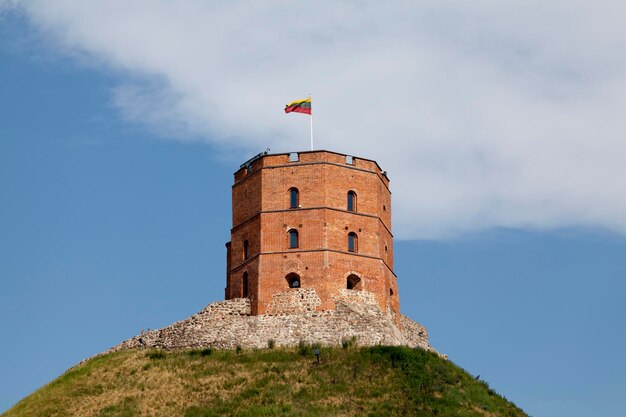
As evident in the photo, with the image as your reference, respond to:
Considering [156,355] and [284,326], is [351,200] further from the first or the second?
[156,355]

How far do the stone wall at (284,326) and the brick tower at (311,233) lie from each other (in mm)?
462

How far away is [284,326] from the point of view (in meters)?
60.9

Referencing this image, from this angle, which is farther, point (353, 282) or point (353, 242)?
point (353, 242)

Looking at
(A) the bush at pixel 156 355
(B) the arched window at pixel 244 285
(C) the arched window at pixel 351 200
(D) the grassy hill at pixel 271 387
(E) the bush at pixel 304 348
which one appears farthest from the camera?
(C) the arched window at pixel 351 200

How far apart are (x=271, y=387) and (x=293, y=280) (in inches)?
338

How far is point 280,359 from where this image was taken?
58406 mm

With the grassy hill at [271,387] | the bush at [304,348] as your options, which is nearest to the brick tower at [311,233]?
the bush at [304,348]

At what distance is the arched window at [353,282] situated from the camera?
6266cm

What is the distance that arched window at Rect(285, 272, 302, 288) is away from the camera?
62.4 metres

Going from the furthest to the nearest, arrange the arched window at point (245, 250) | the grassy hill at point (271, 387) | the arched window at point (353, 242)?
1. the arched window at point (245, 250)
2. the arched window at point (353, 242)
3. the grassy hill at point (271, 387)

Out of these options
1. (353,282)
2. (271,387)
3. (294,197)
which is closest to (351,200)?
(294,197)

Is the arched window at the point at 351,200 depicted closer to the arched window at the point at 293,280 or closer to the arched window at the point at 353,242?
the arched window at the point at 353,242

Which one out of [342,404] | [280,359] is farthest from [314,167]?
[342,404]

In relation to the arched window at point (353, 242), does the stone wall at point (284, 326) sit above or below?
below
